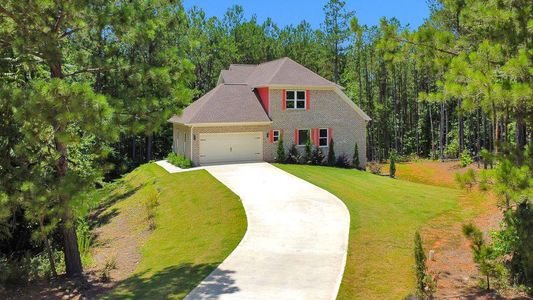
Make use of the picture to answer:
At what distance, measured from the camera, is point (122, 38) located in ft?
37.4

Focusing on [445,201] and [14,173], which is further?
[445,201]

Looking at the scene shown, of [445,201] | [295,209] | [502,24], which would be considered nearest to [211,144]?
[295,209]

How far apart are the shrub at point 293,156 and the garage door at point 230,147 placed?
1.77 m

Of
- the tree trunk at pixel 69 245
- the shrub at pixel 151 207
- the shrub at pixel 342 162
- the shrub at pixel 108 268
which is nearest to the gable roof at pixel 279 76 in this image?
the shrub at pixel 342 162

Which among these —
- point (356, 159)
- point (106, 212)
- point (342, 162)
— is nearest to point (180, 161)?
point (106, 212)

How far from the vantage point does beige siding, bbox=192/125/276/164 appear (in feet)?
88.7

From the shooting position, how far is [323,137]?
30.3 meters

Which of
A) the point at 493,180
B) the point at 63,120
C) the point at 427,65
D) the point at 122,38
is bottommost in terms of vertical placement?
the point at 493,180

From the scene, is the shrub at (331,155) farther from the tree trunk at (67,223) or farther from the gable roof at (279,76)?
the tree trunk at (67,223)

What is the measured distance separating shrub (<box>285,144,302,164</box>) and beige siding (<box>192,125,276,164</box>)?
1.03m

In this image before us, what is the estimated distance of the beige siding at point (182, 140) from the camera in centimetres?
2791

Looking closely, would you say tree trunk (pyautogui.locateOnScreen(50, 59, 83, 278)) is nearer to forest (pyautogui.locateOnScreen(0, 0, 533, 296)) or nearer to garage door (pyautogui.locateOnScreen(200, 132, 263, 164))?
forest (pyautogui.locateOnScreen(0, 0, 533, 296))

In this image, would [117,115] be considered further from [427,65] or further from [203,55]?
[203,55]

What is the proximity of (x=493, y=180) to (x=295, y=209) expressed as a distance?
9.16 metres
